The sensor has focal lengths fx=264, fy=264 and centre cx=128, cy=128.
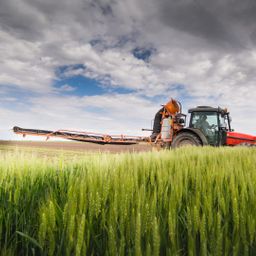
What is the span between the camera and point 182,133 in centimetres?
1026

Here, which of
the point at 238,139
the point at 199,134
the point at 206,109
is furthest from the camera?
the point at 238,139

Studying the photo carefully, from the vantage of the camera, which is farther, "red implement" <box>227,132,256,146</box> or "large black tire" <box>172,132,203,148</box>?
"red implement" <box>227,132,256,146</box>

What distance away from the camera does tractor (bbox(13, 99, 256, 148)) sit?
1005 centimetres

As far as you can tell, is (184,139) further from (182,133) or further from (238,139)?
(238,139)

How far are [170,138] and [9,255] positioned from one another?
998 centimetres

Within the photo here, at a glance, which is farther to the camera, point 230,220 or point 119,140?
point 119,140

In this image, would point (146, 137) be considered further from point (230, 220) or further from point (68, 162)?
point (230, 220)

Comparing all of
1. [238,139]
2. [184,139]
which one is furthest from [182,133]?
[238,139]

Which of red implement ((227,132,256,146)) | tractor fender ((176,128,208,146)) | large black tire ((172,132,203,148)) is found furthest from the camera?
red implement ((227,132,256,146))

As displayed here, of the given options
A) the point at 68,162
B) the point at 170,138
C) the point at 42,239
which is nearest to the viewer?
the point at 42,239

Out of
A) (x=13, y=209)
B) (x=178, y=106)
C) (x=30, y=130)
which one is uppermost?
(x=178, y=106)

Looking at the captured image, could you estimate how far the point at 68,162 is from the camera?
334 cm

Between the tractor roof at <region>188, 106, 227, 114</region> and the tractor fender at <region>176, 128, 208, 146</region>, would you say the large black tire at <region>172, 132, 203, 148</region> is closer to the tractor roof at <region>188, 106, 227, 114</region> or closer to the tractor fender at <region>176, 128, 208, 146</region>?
the tractor fender at <region>176, 128, 208, 146</region>

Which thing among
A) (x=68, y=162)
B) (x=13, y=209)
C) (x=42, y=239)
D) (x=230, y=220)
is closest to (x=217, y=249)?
(x=230, y=220)
